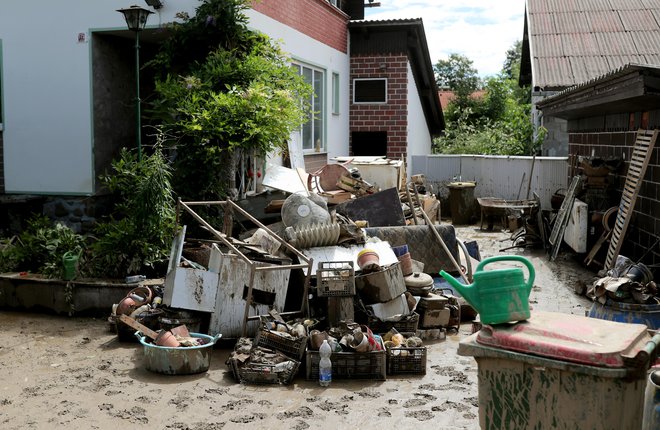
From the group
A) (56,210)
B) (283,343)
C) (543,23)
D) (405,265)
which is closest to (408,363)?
(283,343)

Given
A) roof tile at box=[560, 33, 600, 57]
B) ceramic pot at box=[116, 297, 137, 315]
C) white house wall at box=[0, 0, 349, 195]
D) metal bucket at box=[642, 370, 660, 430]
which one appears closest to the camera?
metal bucket at box=[642, 370, 660, 430]

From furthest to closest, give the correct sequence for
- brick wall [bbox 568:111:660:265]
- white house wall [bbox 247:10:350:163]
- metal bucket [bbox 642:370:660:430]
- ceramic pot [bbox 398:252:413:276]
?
1. white house wall [bbox 247:10:350:163]
2. brick wall [bbox 568:111:660:265]
3. ceramic pot [bbox 398:252:413:276]
4. metal bucket [bbox 642:370:660:430]

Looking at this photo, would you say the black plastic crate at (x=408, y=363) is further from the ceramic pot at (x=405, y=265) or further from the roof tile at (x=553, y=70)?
the roof tile at (x=553, y=70)

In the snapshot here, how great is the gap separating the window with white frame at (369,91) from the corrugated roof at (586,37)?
373 cm

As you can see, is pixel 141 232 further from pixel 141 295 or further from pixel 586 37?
pixel 586 37

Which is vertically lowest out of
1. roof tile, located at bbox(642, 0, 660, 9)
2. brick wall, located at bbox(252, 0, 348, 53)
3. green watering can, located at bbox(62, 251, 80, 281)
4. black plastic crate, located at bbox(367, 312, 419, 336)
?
black plastic crate, located at bbox(367, 312, 419, 336)

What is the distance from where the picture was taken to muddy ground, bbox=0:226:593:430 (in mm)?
5633

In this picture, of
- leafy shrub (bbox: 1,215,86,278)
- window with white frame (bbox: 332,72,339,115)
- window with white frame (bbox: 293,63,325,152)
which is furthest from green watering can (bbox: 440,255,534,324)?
Answer: window with white frame (bbox: 332,72,339,115)

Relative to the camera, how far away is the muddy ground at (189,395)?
5633 mm

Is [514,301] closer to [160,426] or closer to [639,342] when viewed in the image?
[639,342]

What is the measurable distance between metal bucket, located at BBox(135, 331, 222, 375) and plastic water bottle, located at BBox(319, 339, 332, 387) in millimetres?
1085

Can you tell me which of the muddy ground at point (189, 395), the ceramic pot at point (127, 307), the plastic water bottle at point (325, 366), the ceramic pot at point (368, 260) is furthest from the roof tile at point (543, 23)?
the plastic water bottle at point (325, 366)

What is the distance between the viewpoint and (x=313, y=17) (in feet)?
50.6

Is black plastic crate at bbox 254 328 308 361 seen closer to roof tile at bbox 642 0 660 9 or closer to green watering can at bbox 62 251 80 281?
green watering can at bbox 62 251 80 281
